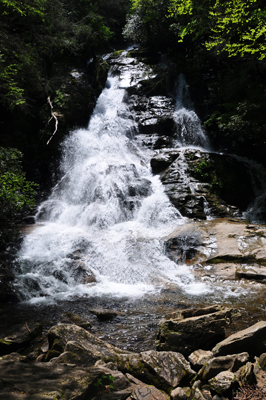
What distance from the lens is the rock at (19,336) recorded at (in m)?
3.99

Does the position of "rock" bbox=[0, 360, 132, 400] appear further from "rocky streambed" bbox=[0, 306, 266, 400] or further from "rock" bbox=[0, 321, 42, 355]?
"rock" bbox=[0, 321, 42, 355]

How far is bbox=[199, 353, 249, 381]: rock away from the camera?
274 cm

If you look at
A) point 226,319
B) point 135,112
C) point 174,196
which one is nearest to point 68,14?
point 135,112

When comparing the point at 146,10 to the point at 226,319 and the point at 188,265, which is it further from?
the point at 226,319

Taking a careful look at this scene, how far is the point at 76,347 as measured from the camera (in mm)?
3305

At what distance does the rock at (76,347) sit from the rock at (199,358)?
107 centimetres

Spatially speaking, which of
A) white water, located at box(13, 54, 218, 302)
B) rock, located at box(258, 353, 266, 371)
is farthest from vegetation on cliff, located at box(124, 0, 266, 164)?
rock, located at box(258, 353, 266, 371)

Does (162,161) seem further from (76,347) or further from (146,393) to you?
(146,393)

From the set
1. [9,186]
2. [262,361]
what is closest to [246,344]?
[262,361]

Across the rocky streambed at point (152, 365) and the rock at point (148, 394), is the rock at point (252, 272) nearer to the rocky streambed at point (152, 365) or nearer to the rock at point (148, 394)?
the rocky streambed at point (152, 365)

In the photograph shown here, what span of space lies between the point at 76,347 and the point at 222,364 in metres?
1.87

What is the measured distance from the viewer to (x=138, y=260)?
25.1 feet

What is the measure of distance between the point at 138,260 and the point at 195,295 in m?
2.26

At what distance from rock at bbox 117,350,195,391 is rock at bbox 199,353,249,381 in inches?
10.2
